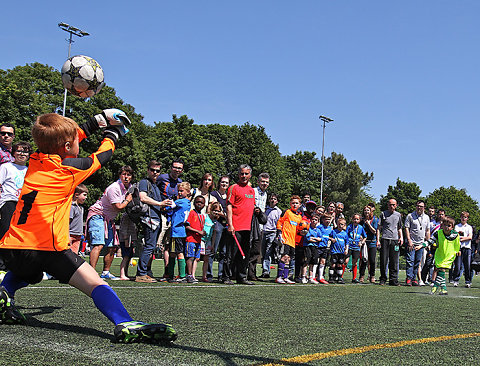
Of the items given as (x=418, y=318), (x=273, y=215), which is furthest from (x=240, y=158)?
(x=418, y=318)

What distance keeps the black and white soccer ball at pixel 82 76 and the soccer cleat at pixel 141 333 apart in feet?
9.33

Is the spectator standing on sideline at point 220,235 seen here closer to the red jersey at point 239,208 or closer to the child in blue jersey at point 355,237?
the red jersey at point 239,208

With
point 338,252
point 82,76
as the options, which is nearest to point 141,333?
point 82,76

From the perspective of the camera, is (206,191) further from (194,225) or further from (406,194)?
(406,194)

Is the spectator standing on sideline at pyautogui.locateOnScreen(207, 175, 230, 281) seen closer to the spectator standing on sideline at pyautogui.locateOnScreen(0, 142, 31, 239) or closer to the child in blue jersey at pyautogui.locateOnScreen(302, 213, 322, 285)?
the child in blue jersey at pyautogui.locateOnScreen(302, 213, 322, 285)

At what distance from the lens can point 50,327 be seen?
13.9 ft

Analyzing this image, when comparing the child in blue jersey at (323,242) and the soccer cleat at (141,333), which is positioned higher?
the child in blue jersey at (323,242)

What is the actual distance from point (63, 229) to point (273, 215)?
9528 mm

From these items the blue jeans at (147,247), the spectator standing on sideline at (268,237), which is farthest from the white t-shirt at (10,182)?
the spectator standing on sideline at (268,237)

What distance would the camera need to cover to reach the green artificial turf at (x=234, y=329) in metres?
3.39

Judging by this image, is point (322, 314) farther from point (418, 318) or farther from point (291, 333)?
point (291, 333)

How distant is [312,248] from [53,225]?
8.63 meters

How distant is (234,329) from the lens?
180 inches

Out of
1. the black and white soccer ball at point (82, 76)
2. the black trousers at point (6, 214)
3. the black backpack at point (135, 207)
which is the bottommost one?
the black trousers at point (6, 214)
